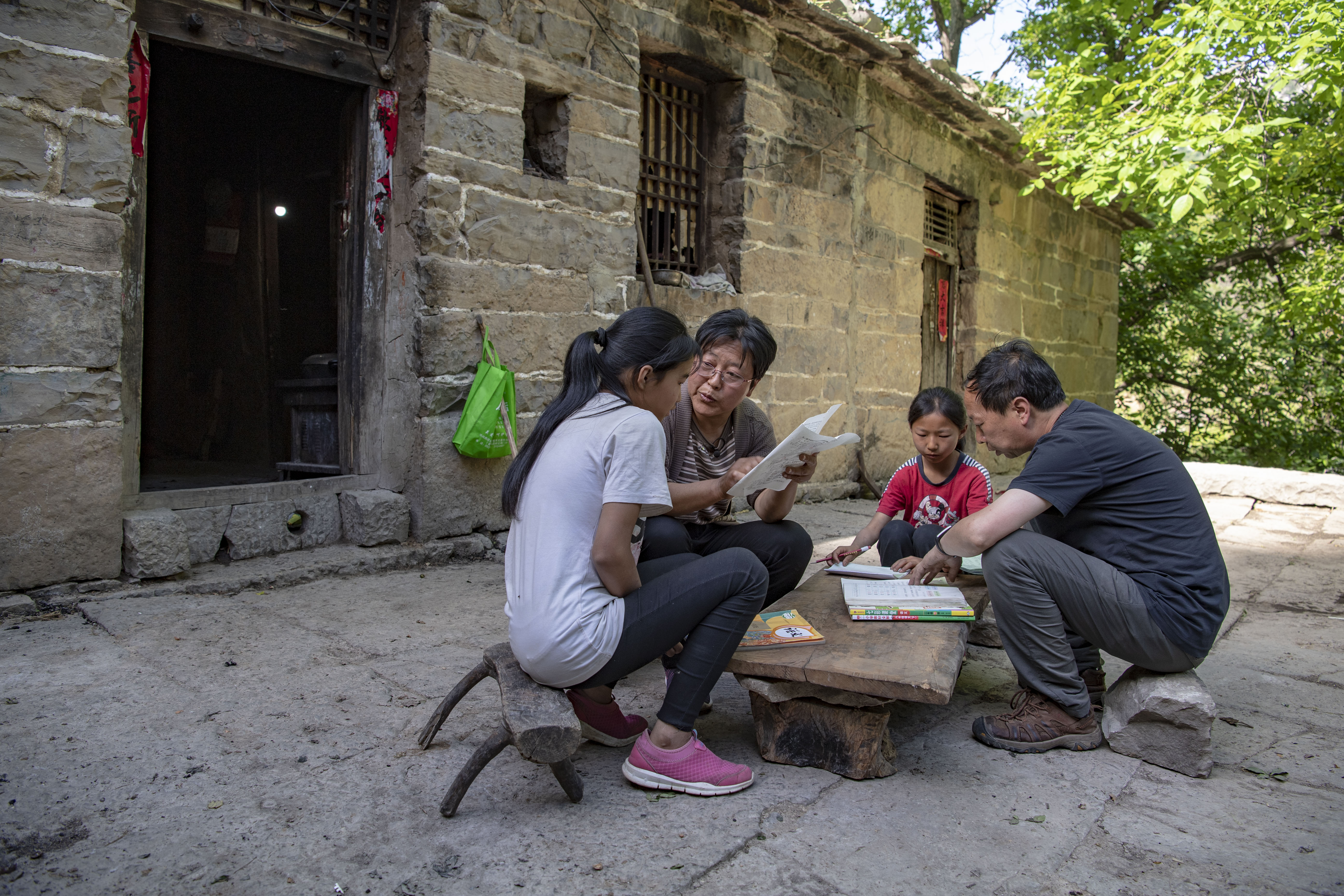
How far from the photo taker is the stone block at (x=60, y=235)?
10.2ft

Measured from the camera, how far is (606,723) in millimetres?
2342

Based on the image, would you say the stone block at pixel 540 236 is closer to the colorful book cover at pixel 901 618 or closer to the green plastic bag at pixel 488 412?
the green plastic bag at pixel 488 412

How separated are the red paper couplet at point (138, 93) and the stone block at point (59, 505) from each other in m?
0.92

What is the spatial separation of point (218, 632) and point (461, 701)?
112 cm

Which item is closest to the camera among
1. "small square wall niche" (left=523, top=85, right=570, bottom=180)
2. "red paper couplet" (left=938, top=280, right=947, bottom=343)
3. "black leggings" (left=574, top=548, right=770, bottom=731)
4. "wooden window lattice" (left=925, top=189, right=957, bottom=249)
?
"black leggings" (left=574, top=548, right=770, bottom=731)

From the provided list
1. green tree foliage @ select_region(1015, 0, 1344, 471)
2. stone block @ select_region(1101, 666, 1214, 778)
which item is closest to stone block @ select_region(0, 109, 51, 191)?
stone block @ select_region(1101, 666, 1214, 778)

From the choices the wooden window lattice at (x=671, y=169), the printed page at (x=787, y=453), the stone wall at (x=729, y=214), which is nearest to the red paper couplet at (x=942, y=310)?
the stone wall at (x=729, y=214)

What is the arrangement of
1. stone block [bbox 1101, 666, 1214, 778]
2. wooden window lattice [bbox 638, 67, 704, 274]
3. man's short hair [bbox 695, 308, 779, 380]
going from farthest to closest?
wooden window lattice [bbox 638, 67, 704, 274]
man's short hair [bbox 695, 308, 779, 380]
stone block [bbox 1101, 666, 1214, 778]

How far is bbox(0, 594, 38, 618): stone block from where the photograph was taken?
3115 mm

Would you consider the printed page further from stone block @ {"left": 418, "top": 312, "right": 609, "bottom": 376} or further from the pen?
stone block @ {"left": 418, "top": 312, "right": 609, "bottom": 376}

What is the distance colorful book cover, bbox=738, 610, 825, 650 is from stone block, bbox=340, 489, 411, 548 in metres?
2.41

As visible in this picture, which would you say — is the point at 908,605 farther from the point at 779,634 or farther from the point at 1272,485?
the point at 1272,485

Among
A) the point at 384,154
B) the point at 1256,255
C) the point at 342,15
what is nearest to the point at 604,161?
the point at 384,154

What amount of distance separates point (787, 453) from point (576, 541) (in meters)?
0.68
